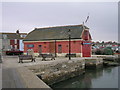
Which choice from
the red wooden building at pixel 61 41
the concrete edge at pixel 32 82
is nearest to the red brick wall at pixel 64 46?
the red wooden building at pixel 61 41

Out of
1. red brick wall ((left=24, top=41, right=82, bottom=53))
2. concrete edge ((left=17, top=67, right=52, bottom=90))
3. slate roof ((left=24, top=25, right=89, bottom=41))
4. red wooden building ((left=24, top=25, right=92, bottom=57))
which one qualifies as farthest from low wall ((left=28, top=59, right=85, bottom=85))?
slate roof ((left=24, top=25, right=89, bottom=41))

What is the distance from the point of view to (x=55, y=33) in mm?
26297

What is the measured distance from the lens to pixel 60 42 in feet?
80.2

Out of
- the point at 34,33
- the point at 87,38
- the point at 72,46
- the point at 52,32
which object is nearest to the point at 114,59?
the point at 87,38

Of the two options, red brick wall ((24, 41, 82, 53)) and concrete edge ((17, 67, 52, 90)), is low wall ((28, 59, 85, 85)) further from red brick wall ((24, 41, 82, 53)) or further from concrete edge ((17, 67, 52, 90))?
red brick wall ((24, 41, 82, 53))

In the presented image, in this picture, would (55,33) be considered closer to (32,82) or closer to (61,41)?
(61,41)

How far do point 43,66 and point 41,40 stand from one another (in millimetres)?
14594

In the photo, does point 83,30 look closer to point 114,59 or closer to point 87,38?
point 87,38

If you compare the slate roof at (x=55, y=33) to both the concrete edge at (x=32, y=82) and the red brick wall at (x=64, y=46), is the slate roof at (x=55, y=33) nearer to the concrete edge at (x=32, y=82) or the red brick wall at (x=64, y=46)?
the red brick wall at (x=64, y=46)

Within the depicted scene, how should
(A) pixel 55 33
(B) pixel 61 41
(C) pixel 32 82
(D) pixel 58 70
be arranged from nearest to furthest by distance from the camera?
(C) pixel 32 82 < (D) pixel 58 70 < (B) pixel 61 41 < (A) pixel 55 33

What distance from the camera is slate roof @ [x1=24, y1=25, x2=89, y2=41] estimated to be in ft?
79.5

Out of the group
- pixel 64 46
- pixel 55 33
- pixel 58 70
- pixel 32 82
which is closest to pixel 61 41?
pixel 64 46

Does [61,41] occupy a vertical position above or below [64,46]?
above

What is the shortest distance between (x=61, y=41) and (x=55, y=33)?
2.71 meters
